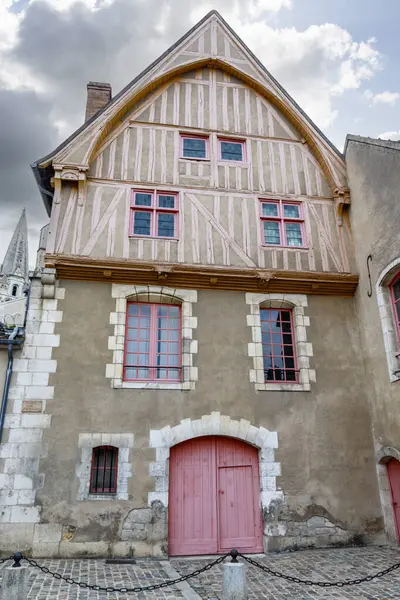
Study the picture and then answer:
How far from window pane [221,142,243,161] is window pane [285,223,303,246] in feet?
6.36

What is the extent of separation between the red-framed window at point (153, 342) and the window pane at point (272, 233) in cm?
242

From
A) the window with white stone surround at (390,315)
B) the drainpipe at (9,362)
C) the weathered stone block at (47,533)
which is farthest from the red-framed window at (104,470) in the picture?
the window with white stone surround at (390,315)

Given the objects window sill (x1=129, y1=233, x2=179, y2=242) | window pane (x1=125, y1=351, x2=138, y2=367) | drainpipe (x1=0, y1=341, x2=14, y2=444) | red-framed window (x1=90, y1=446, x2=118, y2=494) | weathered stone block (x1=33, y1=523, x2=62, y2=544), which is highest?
window sill (x1=129, y1=233, x2=179, y2=242)

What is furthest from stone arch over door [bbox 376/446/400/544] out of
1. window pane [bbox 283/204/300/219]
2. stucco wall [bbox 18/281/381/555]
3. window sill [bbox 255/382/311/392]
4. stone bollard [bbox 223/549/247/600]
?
window pane [bbox 283/204/300/219]

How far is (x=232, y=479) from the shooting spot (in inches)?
309

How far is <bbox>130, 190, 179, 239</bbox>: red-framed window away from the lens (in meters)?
9.11

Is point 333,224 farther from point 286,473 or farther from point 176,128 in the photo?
point 286,473

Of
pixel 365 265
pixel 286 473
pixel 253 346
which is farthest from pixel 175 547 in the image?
pixel 365 265

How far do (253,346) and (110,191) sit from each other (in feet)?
13.9

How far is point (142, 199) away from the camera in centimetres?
938

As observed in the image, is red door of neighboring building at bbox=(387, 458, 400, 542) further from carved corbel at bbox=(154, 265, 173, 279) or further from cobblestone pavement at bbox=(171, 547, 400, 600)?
carved corbel at bbox=(154, 265, 173, 279)

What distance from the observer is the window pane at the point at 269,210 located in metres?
9.68

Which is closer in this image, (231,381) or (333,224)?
(231,381)

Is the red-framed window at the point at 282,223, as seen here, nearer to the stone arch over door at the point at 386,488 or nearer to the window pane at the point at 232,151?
the window pane at the point at 232,151
